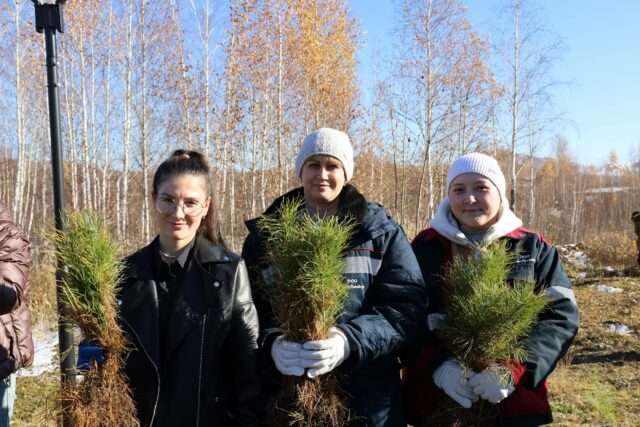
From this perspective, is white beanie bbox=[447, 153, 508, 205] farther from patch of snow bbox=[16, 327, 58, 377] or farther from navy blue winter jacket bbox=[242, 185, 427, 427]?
patch of snow bbox=[16, 327, 58, 377]

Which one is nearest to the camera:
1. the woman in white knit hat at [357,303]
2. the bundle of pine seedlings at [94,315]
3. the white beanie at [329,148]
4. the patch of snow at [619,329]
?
the bundle of pine seedlings at [94,315]

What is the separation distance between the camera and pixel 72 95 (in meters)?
14.0

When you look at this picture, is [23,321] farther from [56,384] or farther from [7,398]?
[56,384]

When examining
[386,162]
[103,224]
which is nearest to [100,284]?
[103,224]

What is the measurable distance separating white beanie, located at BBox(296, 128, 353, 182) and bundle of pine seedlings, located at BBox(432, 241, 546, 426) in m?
0.69

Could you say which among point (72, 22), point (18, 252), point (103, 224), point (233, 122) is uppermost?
point (72, 22)

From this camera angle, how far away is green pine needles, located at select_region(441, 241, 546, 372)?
182 cm

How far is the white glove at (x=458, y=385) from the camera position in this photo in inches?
74.2

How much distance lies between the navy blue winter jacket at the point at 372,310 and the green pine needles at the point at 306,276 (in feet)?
0.44

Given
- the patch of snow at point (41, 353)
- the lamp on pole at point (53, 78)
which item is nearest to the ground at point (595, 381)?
the patch of snow at point (41, 353)

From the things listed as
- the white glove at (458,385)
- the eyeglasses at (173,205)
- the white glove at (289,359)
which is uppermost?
the eyeglasses at (173,205)

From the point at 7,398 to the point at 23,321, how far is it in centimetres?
44

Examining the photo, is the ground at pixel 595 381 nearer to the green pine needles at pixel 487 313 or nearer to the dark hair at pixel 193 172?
the dark hair at pixel 193 172

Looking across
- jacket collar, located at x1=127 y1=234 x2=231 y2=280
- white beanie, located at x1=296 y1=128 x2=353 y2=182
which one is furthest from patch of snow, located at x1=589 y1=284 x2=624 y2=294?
jacket collar, located at x1=127 y1=234 x2=231 y2=280
